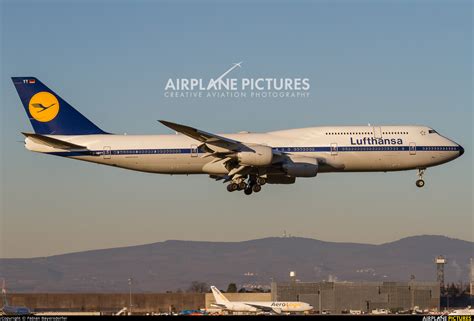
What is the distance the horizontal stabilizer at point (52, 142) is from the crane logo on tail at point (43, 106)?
556cm

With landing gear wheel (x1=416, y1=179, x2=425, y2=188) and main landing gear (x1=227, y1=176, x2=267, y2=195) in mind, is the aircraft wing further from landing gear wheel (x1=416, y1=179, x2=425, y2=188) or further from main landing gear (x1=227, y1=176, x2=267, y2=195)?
landing gear wheel (x1=416, y1=179, x2=425, y2=188)

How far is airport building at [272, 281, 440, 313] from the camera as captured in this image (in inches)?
4586

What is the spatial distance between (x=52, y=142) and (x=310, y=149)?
20.2 meters

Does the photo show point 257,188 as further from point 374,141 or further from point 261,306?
point 261,306

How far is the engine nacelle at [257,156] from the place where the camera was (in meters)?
71.2

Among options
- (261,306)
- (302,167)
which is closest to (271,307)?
(261,306)

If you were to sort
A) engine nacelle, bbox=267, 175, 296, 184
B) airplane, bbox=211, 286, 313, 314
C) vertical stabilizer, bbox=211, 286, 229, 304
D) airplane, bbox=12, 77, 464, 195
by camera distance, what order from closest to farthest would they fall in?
airplane, bbox=12, 77, 464, 195 → engine nacelle, bbox=267, 175, 296, 184 → airplane, bbox=211, 286, 313, 314 → vertical stabilizer, bbox=211, 286, 229, 304

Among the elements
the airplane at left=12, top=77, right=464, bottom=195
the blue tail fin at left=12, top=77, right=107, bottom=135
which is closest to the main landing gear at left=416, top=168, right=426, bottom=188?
the airplane at left=12, top=77, right=464, bottom=195

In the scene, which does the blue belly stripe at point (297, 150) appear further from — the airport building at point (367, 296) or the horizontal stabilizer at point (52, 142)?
the airport building at point (367, 296)

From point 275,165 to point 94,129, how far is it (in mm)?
16028

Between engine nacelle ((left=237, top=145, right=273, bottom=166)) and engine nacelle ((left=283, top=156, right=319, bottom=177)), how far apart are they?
1595 mm

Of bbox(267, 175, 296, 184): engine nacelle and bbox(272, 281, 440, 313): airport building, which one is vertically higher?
bbox(267, 175, 296, 184): engine nacelle

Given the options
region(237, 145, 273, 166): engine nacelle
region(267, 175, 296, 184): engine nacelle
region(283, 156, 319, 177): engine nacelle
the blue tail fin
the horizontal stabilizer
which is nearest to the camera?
region(237, 145, 273, 166): engine nacelle

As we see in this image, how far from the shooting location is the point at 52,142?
2977 inches
